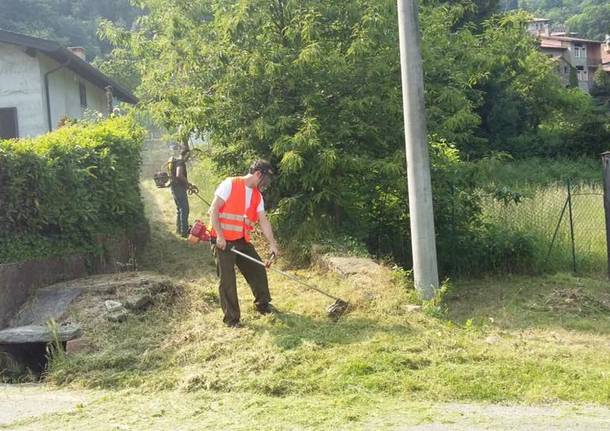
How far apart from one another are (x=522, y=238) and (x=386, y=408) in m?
6.80

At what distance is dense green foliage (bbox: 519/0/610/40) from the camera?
344 ft

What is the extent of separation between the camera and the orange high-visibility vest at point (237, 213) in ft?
25.8

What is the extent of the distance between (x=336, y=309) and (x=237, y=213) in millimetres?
→ 1417

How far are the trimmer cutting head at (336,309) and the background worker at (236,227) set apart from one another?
0.66 m

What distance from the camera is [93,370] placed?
22.9ft

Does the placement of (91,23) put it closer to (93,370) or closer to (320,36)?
(320,36)

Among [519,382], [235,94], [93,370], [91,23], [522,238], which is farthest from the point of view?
[91,23]

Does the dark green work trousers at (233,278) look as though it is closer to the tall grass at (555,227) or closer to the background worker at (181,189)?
the background worker at (181,189)

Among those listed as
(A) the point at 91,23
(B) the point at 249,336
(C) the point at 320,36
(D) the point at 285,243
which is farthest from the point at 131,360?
(A) the point at 91,23

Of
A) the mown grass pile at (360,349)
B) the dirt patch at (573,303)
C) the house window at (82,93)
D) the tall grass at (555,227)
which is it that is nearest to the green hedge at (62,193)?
the mown grass pile at (360,349)

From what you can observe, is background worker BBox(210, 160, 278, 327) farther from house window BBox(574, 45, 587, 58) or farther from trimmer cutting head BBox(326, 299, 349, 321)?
house window BBox(574, 45, 587, 58)

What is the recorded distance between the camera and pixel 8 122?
2094 centimetres

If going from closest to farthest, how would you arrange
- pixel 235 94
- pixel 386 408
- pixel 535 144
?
pixel 386 408 < pixel 235 94 < pixel 535 144

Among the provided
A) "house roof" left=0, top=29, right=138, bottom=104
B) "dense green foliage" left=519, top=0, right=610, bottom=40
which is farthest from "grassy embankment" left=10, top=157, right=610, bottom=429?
"dense green foliage" left=519, top=0, right=610, bottom=40
